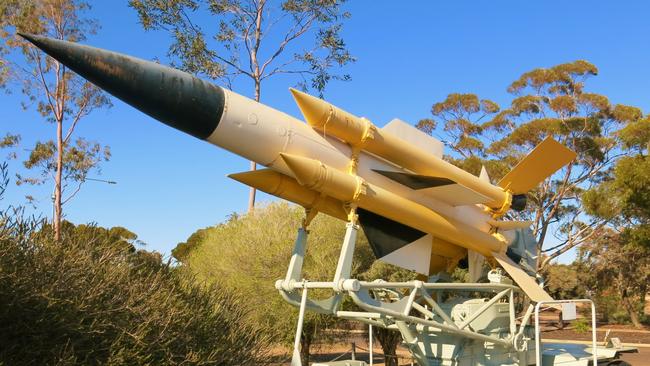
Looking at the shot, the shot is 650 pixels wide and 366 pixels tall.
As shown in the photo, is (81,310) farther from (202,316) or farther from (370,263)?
(370,263)

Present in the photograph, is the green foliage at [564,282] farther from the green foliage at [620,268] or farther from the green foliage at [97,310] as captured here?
the green foliage at [97,310]

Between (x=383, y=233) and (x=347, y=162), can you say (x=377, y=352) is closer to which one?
(x=383, y=233)

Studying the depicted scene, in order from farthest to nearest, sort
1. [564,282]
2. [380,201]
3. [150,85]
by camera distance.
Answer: [564,282]
[380,201]
[150,85]

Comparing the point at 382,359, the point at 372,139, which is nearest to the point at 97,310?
the point at 372,139

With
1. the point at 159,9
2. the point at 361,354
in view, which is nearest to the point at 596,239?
the point at 361,354

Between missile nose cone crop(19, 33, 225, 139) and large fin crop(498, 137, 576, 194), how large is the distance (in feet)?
14.1

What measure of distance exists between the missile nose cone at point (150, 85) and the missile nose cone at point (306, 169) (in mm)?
821

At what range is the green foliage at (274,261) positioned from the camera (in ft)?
39.7

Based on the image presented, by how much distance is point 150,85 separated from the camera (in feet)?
17.2

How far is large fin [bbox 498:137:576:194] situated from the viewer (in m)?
7.93

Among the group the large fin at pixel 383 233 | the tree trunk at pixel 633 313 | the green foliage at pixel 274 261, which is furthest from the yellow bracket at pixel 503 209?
the tree trunk at pixel 633 313

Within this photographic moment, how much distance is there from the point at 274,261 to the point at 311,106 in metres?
6.83

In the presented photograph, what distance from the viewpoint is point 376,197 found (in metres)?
6.39

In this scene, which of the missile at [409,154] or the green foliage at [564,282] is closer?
the missile at [409,154]
